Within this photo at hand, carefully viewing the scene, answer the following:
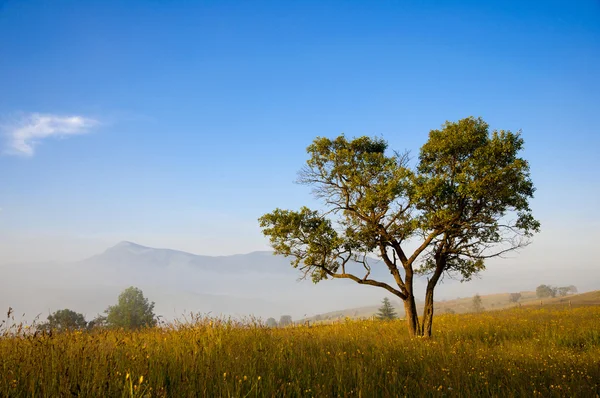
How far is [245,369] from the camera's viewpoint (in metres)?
6.91

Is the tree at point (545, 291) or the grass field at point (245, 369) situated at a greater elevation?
the grass field at point (245, 369)

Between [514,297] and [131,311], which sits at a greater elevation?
[131,311]

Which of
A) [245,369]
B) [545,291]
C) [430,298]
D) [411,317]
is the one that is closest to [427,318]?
[411,317]

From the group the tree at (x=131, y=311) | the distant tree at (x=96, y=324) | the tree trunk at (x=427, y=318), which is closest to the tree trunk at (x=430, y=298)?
the tree trunk at (x=427, y=318)

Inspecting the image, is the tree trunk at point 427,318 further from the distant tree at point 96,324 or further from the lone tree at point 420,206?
the distant tree at point 96,324

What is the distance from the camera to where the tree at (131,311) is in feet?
233

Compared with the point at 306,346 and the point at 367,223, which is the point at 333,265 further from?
the point at 306,346

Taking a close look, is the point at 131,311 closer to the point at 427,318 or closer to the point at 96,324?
the point at 96,324

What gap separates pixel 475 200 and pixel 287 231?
30.6ft

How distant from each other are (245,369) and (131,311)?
78.9 m

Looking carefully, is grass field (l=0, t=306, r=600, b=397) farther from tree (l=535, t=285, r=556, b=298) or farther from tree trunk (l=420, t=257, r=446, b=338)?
tree (l=535, t=285, r=556, b=298)

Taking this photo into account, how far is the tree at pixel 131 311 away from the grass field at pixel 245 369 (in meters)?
66.9

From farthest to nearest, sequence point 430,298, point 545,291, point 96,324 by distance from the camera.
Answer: point 545,291
point 430,298
point 96,324

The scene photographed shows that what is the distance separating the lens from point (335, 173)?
1980 centimetres
